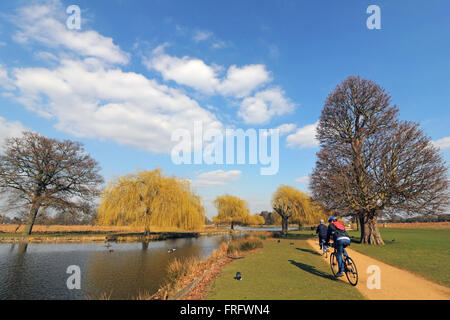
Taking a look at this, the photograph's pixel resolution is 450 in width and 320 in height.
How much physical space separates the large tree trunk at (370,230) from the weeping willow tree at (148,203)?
19.3 m

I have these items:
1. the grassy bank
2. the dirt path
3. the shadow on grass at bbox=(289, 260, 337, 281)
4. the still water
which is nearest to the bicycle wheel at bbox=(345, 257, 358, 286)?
the dirt path

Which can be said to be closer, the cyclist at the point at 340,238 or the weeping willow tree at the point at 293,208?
the cyclist at the point at 340,238

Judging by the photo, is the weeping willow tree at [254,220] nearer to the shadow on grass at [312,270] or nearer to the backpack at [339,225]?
the shadow on grass at [312,270]

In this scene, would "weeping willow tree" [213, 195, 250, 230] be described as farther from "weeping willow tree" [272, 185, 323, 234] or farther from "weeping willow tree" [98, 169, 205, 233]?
"weeping willow tree" [98, 169, 205, 233]

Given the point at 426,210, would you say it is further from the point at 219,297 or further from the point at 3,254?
the point at 3,254

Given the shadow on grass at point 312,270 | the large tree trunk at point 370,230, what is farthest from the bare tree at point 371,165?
the shadow on grass at point 312,270

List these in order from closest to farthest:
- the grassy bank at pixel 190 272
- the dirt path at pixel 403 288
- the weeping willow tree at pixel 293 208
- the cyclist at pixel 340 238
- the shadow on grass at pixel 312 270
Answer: the dirt path at pixel 403 288 → the grassy bank at pixel 190 272 → the cyclist at pixel 340 238 → the shadow on grass at pixel 312 270 → the weeping willow tree at pixel 293 208

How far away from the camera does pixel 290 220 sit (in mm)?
38125

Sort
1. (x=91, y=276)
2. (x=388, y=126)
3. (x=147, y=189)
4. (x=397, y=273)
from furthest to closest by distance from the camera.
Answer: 1. (x=147, y=189)
2. (x=388, y=126)
3. (x=91, y=276)
4. (x=397, y=273)

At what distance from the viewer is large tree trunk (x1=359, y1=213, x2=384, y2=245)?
63.0 feet

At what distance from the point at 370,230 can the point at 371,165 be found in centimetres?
610

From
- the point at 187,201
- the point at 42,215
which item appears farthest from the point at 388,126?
the point at 42,215

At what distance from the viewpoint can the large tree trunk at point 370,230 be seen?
19203 mm
